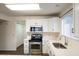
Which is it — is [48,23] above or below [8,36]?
above

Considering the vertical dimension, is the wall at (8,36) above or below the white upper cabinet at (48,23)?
below

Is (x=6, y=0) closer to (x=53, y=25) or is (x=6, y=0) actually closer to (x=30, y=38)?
(x=53, y=25)

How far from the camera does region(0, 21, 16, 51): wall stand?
275 inches

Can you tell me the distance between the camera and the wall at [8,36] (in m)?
7.00

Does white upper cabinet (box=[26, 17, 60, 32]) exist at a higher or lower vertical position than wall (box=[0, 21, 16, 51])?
higher

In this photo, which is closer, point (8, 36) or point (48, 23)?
point (48, 23)

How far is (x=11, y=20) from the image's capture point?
6.84 meters

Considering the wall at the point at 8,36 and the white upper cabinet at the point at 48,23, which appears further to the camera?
the wall at the point at 8,36

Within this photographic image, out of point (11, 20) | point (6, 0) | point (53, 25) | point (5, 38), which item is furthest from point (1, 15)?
point (6, 0)

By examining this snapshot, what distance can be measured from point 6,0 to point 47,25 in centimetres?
471

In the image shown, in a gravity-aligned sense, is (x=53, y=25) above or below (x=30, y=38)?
above

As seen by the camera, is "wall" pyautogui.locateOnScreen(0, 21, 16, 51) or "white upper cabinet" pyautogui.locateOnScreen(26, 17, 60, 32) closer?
"white upper cabinet" pyautogui.locateOnScreen(26, 17, 60, 32)

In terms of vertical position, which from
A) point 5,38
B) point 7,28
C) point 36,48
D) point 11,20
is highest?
point 11,20

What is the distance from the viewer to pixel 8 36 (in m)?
7.05
